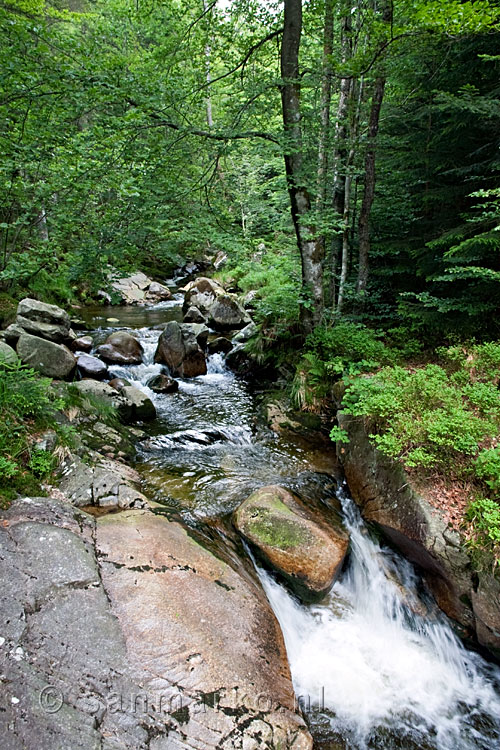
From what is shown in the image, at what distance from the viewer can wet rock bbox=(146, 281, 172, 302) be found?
62.7 ft

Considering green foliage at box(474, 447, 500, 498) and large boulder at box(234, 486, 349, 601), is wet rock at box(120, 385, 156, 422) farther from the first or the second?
green foliage at box(474, 447, 500, 498)

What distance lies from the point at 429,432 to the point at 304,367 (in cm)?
392

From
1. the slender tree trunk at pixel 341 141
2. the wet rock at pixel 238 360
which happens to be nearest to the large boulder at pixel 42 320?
the wet rock at pixel 238 360

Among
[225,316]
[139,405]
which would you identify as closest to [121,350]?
[139,405]

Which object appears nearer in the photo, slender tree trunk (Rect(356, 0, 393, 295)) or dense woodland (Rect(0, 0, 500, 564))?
dense woodland (Rect(0, 0, 500, 564))

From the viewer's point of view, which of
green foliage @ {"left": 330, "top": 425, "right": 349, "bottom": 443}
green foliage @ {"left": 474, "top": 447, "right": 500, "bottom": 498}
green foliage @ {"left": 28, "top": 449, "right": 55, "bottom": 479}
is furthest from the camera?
green foliage @ {"left": 330, "top": 425, "right": 349, "bottom": 443}

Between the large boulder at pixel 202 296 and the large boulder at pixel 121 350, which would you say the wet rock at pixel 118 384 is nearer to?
the large boulder at pixel 121 350

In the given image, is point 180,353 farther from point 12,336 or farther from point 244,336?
point 12,336

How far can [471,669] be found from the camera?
3719mm

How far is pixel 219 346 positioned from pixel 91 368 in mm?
4114

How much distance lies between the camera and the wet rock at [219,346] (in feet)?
37.9

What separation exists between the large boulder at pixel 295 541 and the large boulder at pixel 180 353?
20.0ft

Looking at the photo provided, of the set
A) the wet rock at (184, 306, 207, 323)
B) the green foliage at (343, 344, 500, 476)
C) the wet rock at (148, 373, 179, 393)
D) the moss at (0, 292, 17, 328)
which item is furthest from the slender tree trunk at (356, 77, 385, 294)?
the moss at (0, 292, 17, 328)

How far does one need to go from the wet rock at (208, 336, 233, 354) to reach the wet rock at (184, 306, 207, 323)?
2.71 meters
